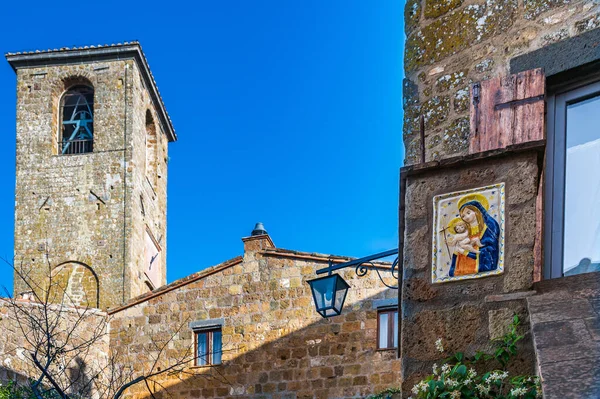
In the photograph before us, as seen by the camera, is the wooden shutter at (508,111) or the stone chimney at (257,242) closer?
the wooden shutter at (508,111)

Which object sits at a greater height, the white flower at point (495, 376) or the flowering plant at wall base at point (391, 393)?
the white flower at point (495, 376)

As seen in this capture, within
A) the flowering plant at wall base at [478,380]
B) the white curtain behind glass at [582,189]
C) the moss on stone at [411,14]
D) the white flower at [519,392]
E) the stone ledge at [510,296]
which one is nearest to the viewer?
the white flower at [519,392]

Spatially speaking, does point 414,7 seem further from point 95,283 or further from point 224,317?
point 95,283

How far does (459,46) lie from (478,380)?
6.37ft

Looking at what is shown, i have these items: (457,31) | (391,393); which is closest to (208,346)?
(391,393)

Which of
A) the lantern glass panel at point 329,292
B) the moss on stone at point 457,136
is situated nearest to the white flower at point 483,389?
the moss on stone at point 457,136

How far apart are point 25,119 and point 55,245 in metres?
3.26

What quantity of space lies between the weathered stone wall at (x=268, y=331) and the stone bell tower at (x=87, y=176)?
24.4ft

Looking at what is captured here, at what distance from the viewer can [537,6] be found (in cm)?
563

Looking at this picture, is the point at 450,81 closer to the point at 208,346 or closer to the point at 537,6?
the point at 537,6

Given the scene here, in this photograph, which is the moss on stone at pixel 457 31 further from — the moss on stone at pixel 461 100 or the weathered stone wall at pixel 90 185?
the weathered stone wall at pixel 90 185

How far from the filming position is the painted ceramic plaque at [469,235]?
187 inches

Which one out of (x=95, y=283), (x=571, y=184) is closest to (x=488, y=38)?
(x=571, y=184)

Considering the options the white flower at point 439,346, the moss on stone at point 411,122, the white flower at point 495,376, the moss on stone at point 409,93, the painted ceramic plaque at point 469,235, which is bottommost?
the white flower at point 495,376
